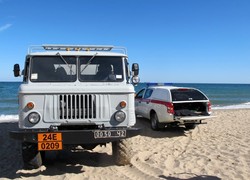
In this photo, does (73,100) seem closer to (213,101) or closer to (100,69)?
(100,69)

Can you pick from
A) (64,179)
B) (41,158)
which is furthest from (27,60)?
(64,179)

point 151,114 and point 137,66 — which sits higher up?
point 137,66

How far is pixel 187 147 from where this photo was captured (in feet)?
→ 31.4

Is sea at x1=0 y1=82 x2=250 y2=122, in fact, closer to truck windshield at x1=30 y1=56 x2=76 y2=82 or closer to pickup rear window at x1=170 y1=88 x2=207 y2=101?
pickup rear window at x1=170 y1=88 x2=207 y2=101

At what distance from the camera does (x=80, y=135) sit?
20.6 ft

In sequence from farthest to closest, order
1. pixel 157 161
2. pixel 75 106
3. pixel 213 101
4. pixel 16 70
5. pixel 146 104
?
pixel 213 101 → pixel 146 104 → pixel 157 161 → pixel 16 70 → pixel 75 106

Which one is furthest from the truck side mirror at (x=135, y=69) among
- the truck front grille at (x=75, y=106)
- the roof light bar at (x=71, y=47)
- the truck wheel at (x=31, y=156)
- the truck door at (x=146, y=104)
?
the truck door at (x=146, y=104)

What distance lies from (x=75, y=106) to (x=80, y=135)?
0.62 metres

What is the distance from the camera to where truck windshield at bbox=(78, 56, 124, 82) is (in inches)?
283

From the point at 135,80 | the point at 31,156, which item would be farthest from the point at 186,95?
the point at 31,156

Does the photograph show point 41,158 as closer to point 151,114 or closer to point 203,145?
point 203,145

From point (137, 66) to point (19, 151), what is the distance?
417 centimetres

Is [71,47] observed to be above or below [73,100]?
above

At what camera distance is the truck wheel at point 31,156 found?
22.3 feet
